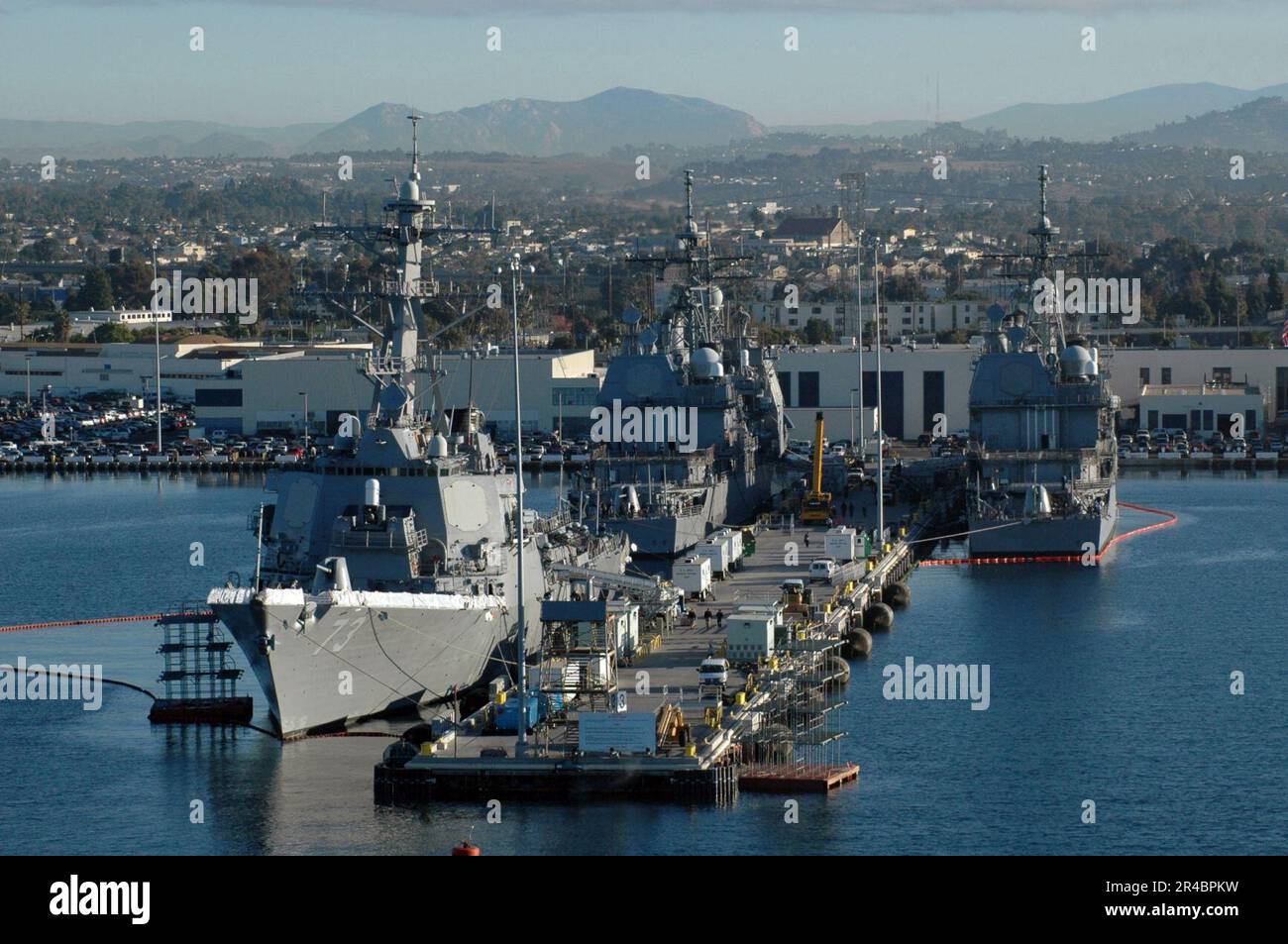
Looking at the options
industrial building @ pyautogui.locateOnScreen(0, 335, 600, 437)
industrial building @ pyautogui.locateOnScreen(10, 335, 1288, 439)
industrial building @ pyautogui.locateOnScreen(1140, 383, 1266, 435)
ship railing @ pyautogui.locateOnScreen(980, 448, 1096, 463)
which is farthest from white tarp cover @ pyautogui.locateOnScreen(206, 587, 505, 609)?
industrial building @ pyautogui.locateOnScreen(1140, 383, 1266, 435)

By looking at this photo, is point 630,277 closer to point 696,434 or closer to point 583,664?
point 696,434

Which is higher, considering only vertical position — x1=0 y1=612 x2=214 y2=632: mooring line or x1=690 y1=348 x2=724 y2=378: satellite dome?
x1=690 y1=348 x2=724 y2=378: satellite dome

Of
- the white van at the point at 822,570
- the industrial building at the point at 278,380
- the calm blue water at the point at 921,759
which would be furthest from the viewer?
the industrial building at the point at 278,380

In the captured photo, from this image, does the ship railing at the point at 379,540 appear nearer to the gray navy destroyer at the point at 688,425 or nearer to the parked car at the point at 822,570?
the parked car at the point at 822,570

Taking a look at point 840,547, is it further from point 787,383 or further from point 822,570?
point 787,383

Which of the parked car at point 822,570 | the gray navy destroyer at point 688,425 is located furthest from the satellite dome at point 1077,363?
the parked car at point 822,570

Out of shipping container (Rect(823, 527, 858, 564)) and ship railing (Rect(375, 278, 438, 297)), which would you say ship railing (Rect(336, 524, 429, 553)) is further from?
shipping container (Rect(823, 527, 858, 564))

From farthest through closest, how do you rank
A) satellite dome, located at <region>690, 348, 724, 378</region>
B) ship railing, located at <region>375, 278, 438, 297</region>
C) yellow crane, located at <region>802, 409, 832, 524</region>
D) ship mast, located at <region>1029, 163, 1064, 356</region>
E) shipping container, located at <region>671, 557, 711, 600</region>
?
satellite dome, located at <region>690, 348, 724, 378</region> < ship mast, located at <region>1029, 163, 1064, 356</region> < yellow crane, located at <region>802, 409, 832, 524</region> < shipping container, located at <region>671, 557, 711, 600</region> < ship railing, located at <region>375, 278, 438, 297</region>
